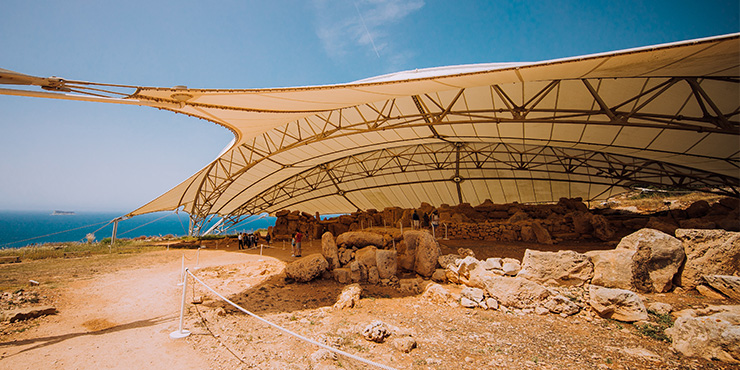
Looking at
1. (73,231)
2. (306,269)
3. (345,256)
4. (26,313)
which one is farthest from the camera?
(73,231)

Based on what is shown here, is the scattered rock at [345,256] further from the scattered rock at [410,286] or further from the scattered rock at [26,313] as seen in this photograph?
the scattered rock at [26,313]

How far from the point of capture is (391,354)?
5.21m

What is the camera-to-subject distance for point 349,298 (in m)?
8.00

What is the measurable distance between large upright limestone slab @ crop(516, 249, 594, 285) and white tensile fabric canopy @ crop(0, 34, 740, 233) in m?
4.63

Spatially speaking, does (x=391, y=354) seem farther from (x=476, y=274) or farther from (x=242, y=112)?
(x=242, y=112)

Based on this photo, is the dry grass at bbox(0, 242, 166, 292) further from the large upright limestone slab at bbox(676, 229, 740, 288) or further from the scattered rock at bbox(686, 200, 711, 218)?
the scattered rock at bbox(686, 200, 711, 218)

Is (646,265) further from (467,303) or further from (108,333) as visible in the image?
(108,333)

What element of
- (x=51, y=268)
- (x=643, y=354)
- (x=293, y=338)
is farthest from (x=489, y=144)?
(x=51, y=268)

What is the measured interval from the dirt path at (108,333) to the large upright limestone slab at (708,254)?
10.6m

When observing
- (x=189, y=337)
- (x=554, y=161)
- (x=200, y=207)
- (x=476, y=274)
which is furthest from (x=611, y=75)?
(x=200, y=207)

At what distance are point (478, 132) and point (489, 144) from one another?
165 inches

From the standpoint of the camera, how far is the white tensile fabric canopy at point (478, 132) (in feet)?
24.6

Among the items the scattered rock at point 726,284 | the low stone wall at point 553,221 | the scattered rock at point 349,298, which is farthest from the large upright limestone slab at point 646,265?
the scattered rock at point 349,298

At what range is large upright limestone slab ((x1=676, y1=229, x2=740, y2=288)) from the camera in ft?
22.8
